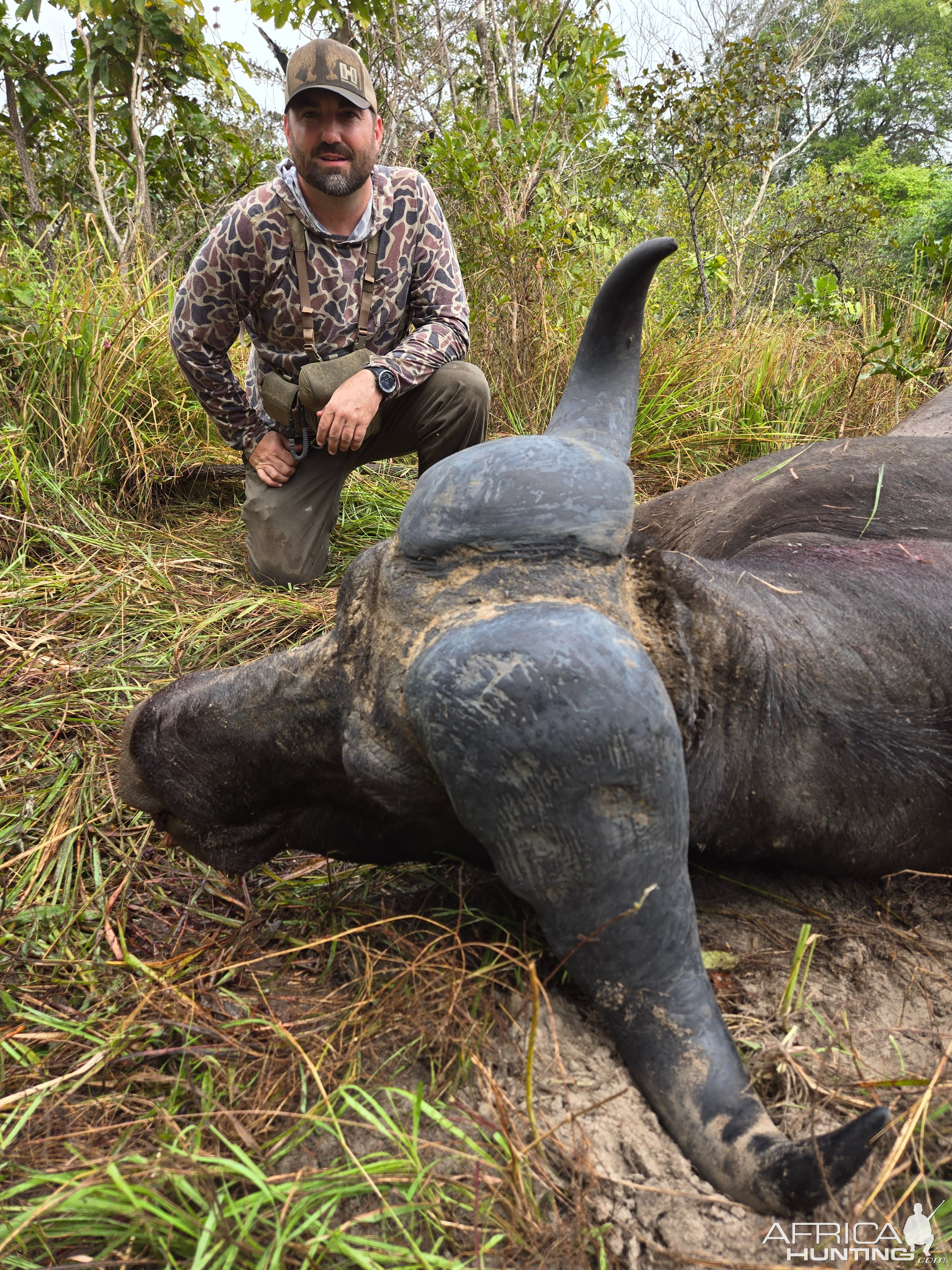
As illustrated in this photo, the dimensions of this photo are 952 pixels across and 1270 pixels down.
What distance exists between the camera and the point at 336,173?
11.7 ft

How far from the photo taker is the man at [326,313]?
354 centimetres

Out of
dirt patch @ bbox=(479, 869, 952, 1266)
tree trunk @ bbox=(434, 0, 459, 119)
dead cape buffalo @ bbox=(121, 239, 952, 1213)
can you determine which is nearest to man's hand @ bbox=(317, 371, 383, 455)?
dead cape buffalo @ bbox=(121, 239, 952, 1213)

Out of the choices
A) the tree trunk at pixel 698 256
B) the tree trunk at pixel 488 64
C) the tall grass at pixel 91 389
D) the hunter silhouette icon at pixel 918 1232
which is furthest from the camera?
the tree trunk at pixel 698 256

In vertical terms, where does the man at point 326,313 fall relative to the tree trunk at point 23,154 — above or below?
below

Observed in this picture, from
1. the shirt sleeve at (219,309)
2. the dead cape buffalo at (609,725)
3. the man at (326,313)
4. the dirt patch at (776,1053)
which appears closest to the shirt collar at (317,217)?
the man at (326,313)

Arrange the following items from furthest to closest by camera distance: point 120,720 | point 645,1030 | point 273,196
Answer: point 273,196, point 120,720, point 645,1030

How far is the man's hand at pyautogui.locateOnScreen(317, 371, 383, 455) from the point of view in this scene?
11.4ft

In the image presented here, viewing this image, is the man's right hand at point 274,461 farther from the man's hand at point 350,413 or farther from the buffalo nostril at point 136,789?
the buffalo nostril at point 136,789

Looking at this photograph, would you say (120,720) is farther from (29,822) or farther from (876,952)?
(876,952)

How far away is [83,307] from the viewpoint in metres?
4.21

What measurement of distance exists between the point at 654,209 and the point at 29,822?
9.75 metres

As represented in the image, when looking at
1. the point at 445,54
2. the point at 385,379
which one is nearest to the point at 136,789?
the point at 385,379

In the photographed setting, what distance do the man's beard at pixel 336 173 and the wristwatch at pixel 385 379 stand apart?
2.26ft

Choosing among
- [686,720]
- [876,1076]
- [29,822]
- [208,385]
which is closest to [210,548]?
[208,385]
